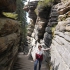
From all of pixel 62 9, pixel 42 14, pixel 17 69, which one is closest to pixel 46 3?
pixel 42 14

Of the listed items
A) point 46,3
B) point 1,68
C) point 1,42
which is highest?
point 46,3

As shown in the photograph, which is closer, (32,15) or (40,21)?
(40,21)

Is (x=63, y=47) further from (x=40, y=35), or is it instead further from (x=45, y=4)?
(x=40, y=35)

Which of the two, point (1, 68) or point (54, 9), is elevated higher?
point (54, 9)

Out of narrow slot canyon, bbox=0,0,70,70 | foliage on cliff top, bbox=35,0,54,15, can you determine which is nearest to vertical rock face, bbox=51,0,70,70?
narrow slot canyon, bbox=0,0,70,70

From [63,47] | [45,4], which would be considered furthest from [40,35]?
[63,47]

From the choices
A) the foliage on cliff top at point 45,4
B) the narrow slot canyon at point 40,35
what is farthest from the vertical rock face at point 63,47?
the foliage on cliff top at point 45,4

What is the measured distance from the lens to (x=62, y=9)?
1388 centimetres

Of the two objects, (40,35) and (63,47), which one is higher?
(63,47)

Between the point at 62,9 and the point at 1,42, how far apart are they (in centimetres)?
740

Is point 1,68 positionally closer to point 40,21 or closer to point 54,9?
point 54,9

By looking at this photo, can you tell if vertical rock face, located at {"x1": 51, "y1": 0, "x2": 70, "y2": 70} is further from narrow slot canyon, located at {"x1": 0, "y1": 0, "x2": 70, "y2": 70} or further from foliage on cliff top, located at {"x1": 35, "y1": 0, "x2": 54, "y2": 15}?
foliage on cliff top, located at {"x1": 35, "y1": 0, "x2": 54, "y2": 15}

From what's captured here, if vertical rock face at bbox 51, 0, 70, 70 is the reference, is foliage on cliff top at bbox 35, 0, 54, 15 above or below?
above

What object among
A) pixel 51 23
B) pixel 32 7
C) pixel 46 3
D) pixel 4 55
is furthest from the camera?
pixel 32 7
